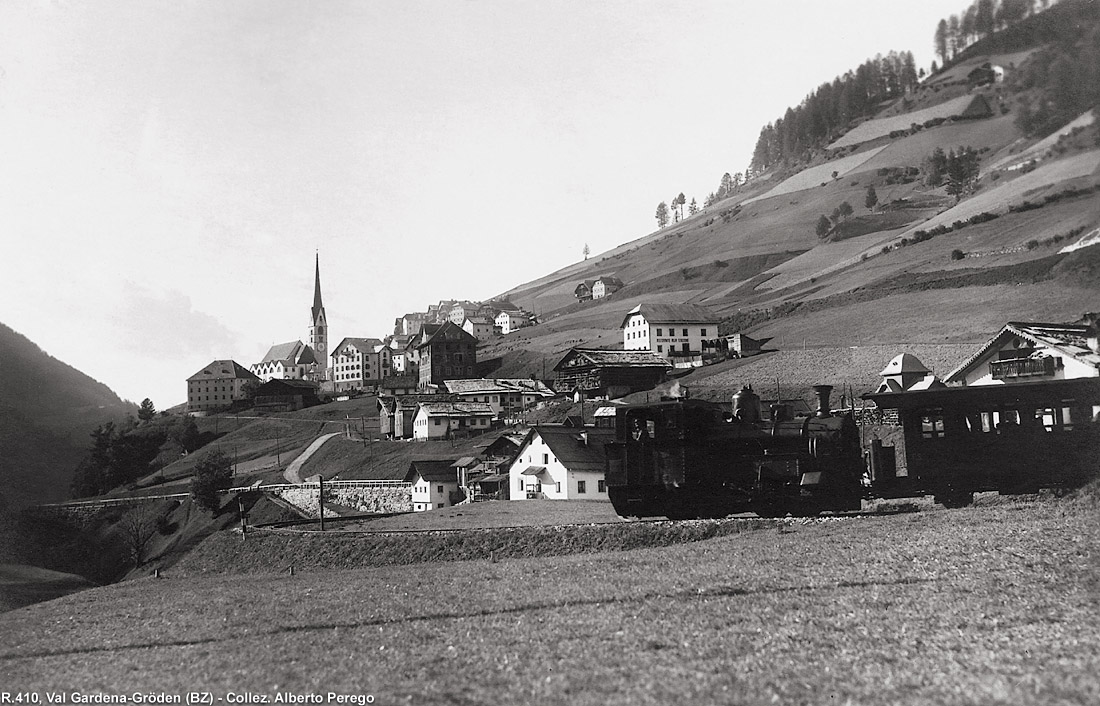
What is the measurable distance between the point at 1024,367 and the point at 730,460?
13.6 metres

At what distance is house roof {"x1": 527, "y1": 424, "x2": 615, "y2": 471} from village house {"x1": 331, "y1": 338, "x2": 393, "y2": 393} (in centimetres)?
11528

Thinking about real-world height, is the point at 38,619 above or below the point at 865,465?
below

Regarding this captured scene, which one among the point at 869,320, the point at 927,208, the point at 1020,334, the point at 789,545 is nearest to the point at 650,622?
the point at 789,545

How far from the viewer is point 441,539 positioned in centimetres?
3781

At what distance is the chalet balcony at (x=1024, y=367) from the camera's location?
32.4 m

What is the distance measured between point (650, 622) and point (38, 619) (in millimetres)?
17042

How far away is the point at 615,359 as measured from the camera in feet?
330

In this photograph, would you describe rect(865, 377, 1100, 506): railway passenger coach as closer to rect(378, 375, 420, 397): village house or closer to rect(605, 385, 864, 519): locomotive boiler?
rect(605, 385, 864, 519): locomotive boiler

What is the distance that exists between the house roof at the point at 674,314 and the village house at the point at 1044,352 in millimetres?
77426

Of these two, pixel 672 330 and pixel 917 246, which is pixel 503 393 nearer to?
pixel 672 330

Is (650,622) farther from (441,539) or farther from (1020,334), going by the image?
(1020,334)

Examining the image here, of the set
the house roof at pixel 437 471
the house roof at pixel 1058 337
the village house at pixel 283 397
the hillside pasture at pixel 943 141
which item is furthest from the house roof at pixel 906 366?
the village house at pixel 283 397

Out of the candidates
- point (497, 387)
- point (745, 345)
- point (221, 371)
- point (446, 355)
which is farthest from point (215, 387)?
point (745, 345)

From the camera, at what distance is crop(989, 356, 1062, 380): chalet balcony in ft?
106
